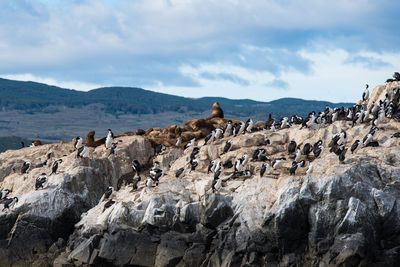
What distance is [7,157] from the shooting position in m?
48.8

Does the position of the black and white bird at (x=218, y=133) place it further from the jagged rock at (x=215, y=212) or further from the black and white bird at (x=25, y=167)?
the black and white bird at (x=25, y=167)

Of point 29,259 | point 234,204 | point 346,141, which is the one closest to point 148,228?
point 234,204

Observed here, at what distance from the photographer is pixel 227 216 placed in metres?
34.5

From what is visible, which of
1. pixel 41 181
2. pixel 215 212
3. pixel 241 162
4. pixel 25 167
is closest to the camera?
pixel 215 212

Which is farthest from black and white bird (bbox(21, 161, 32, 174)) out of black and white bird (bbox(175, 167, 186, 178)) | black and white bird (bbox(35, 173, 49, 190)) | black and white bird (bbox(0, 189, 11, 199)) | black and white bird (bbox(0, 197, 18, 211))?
black and white bird (bbox(175, 167, 186, 178))

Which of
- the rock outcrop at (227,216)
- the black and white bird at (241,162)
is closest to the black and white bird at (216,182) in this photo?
the rock outcrop at (227,216)

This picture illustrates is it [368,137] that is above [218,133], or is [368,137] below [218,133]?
above

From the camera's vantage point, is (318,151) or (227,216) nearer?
(227,216)

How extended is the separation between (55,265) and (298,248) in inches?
550

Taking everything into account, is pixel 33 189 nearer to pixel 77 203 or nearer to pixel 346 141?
pixel 77 203

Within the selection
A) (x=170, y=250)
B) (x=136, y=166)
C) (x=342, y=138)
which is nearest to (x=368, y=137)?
(x=342, y=138)

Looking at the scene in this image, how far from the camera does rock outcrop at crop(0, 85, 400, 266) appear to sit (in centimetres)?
3256

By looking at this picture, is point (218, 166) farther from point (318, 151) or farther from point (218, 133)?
point (218, 133)

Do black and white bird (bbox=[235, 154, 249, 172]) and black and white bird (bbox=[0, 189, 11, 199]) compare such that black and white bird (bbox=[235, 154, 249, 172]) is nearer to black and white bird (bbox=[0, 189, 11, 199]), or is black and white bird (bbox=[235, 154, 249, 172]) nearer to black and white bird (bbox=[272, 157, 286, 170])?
black and white bird (bbox=[272, 157, 286, 170])
